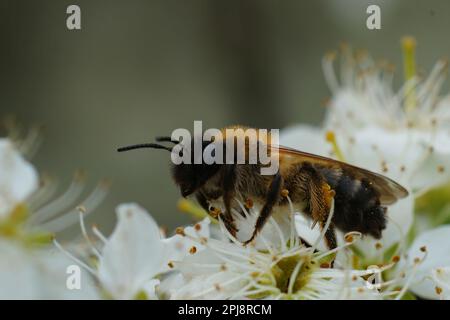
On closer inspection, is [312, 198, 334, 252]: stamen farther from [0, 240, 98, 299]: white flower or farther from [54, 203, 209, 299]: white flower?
[0, 240, 98, 299]: white flower

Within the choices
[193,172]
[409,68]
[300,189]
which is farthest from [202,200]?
[409,68]

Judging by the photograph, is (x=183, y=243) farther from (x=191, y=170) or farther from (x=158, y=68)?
(x=158, y=68)

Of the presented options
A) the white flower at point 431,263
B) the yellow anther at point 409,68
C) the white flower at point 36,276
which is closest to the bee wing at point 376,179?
the white flower at point 431,263

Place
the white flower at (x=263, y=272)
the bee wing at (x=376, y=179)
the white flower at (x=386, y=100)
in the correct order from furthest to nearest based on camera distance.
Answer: the white flower at (x=386, y=100)
the bee wing at (x=376, y=179)
the white flower at (x=263, y=272)

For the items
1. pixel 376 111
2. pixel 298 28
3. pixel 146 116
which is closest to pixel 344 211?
pixel 376 111

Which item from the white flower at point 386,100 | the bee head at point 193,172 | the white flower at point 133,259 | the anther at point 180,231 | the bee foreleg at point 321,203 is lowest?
the white flower at point 133,259

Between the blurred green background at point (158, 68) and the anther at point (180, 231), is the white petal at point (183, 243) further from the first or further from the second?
the blurred green background at point (158, 68)
